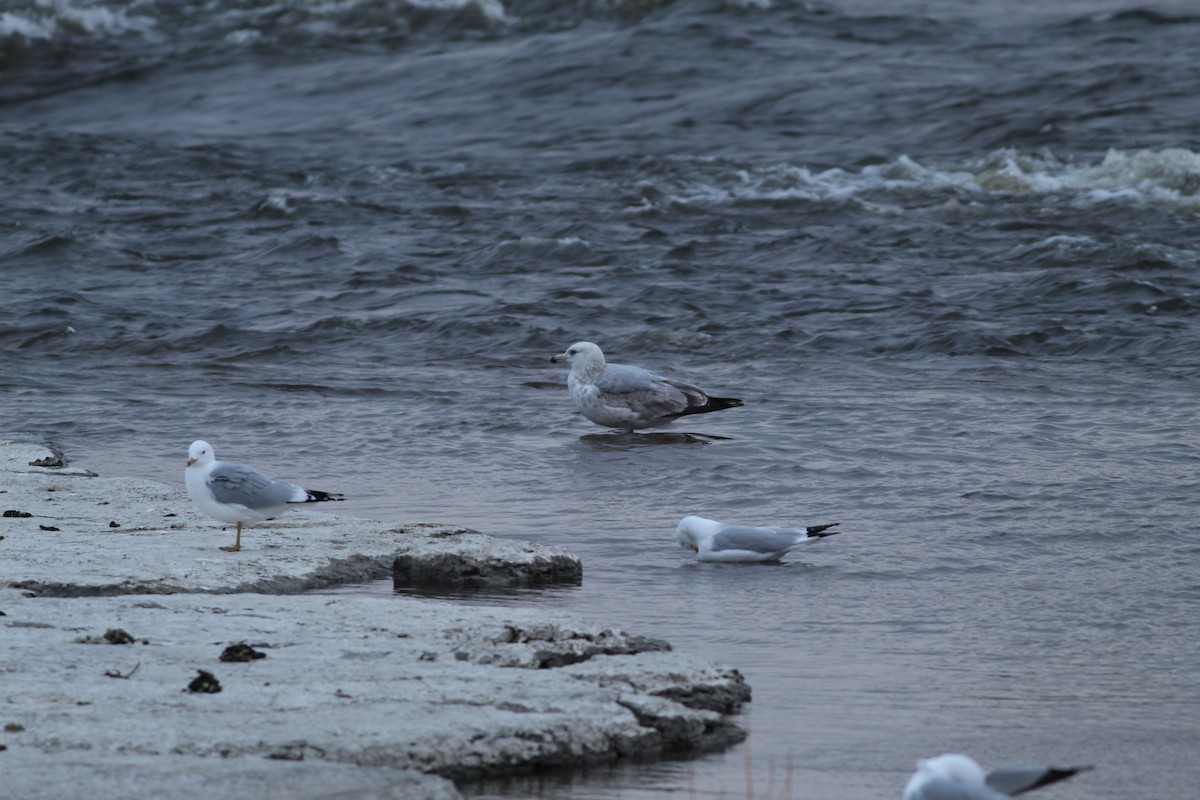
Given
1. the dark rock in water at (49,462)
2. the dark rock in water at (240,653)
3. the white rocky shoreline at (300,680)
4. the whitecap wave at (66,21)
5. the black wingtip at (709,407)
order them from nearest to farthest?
the white rocky shoreline at (300,680), the dark rock in water at (240,653), the dark rock in water at (49,462), the black wingtip at (709,407), the whitecap wave at (66,21)

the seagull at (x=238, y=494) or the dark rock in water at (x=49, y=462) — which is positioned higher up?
the seagull at (x=238, y=494)

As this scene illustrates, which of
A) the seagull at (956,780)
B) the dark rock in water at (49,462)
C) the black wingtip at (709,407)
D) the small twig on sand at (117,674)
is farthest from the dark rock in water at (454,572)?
the black wingtip at (709,407)

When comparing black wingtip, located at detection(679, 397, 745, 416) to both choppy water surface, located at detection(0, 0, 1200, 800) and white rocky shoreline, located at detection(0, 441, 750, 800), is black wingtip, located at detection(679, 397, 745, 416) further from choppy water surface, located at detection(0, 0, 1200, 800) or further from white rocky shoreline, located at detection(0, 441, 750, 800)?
white rocky shoreline, located at detection(0, 441, 750, 800)

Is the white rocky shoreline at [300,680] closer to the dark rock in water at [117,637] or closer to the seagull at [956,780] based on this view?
the dark rock in water at [117,637]

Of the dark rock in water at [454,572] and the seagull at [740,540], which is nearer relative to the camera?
the dark rock in water at [454,572]

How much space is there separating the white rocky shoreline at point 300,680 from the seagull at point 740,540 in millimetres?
754

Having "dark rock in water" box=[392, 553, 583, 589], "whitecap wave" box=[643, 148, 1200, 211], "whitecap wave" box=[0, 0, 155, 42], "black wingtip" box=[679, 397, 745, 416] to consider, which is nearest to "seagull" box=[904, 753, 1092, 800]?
"dark rock in water" box=[392, 553, 583, 589]

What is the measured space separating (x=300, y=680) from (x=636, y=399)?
5.01 meters

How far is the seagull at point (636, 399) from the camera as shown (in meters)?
8.53

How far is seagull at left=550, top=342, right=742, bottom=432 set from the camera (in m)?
8.53

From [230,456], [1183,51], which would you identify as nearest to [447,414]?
[230,456]

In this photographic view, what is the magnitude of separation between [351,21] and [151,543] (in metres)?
21.4

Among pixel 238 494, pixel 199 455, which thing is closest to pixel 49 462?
pixel 199 455

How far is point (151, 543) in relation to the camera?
17.5 ft
